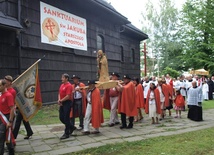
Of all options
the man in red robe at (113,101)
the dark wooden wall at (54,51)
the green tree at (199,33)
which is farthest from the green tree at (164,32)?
the man in red robe at (113,101)

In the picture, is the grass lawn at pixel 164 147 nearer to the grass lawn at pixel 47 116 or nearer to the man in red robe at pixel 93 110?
the man in red robe at pixel 93 110

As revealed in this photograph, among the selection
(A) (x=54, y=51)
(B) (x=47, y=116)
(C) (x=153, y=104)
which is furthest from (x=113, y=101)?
(A) (x=54, y=51)

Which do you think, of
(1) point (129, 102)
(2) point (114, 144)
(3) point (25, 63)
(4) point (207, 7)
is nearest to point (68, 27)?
(3) point (25, 63)

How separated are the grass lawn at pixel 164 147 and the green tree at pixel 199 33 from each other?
2696 centimetres

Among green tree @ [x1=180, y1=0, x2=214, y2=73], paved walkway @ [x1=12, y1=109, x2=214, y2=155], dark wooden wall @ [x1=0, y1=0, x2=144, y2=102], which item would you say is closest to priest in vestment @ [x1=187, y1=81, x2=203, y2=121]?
paved walkway @ [x1=12, y1=109, x2=214, y2=155]

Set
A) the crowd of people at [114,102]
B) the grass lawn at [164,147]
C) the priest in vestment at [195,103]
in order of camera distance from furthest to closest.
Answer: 1. the priest in vestment at [195,103]
2. the crowd of people at [114,102]
3. the grass lawn at [164,147]

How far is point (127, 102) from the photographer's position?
8750 millimetres

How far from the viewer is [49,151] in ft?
20.1

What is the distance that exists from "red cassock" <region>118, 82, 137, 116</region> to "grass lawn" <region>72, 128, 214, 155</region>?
1640 millimetres

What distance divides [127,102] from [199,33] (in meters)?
29.1

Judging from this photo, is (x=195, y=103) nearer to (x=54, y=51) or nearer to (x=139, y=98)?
(x=139, y=98)

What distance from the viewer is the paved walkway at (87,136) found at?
6.37m

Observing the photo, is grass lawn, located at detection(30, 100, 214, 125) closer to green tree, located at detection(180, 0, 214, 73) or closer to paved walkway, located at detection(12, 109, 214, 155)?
paved walkway, located at detection(12, 109, 214, 155)

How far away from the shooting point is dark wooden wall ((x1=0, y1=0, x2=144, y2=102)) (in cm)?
1105
